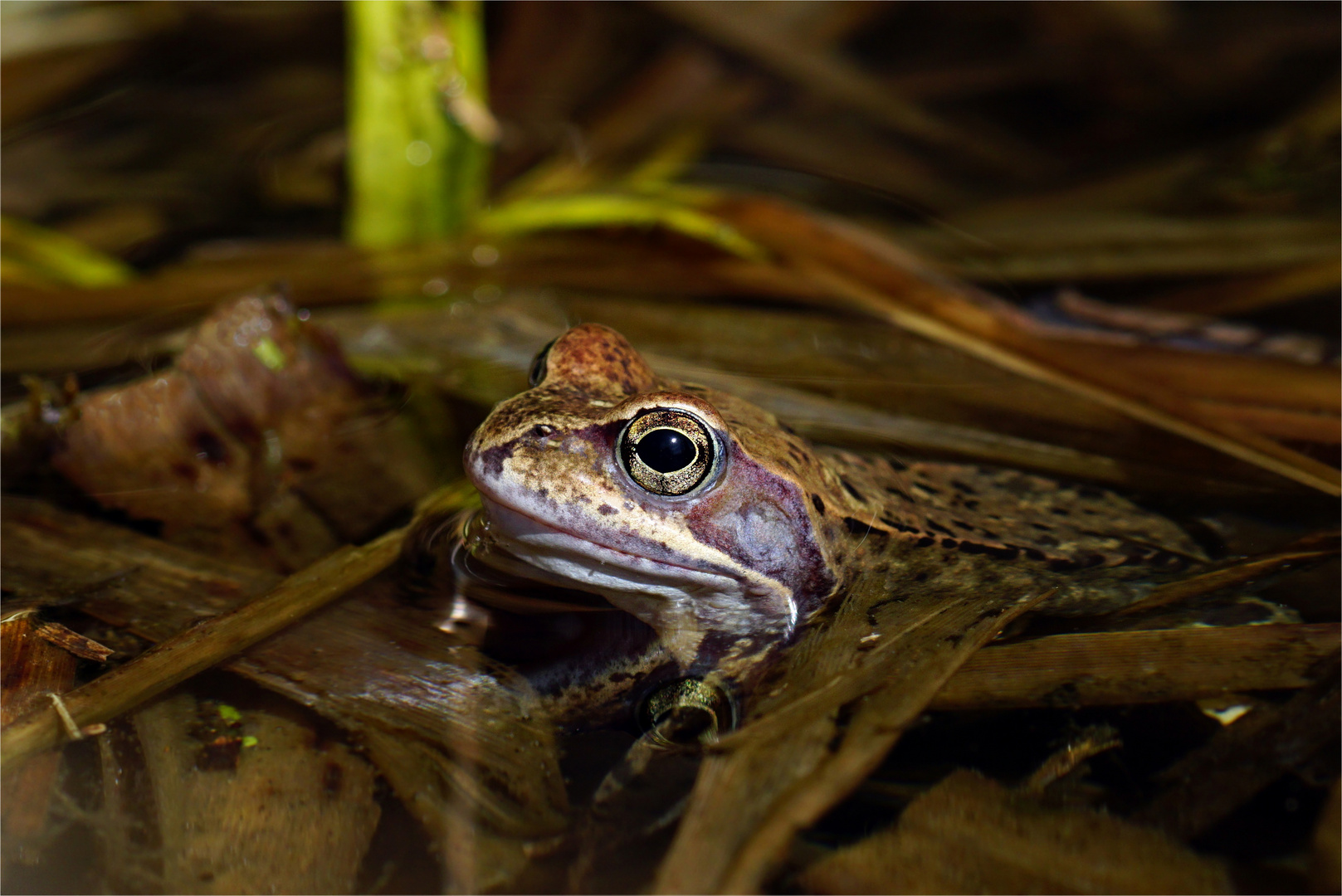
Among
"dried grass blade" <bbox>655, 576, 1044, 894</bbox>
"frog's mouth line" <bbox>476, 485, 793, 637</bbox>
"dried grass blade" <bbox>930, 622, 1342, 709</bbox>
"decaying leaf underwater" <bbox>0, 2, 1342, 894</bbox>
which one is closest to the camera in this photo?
"dried grass blade" <bbox>655, 576, 1044, 894</bbox>

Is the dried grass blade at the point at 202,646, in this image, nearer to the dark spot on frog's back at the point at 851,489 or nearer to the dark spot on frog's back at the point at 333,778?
the dark spot on frog's back at the point at 333,778

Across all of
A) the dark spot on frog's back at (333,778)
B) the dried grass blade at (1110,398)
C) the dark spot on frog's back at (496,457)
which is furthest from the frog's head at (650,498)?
the dried grass blade at (1110,398)

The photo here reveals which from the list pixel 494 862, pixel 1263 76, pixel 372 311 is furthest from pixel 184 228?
pixel 1263 76

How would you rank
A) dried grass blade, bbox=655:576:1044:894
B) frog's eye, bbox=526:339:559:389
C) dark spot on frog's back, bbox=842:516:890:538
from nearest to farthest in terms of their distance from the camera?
dried grass blade, bbox=655:576:1044:894 < dark spot on frog's back, bbox=842:516:890:538 < frog's eye, bbox=526:339:559:389

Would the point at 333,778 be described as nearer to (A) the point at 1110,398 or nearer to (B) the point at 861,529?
(B) the point at 861,529

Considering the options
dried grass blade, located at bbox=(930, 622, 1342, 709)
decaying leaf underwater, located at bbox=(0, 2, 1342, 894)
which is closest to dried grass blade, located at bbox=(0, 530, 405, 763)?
decaying leaf underwater, located at bbox=(0, 2, 1342, 894)

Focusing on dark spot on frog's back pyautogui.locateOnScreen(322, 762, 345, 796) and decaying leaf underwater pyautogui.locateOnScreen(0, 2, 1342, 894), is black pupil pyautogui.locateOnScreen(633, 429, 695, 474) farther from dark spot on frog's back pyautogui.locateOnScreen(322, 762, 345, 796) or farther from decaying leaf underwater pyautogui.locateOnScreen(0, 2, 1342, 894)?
dark spot on frog's back pyautogui.locateOnScreen(322, 762, 345, 796)

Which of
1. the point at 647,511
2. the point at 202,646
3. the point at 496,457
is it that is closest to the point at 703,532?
the point at 647,511
